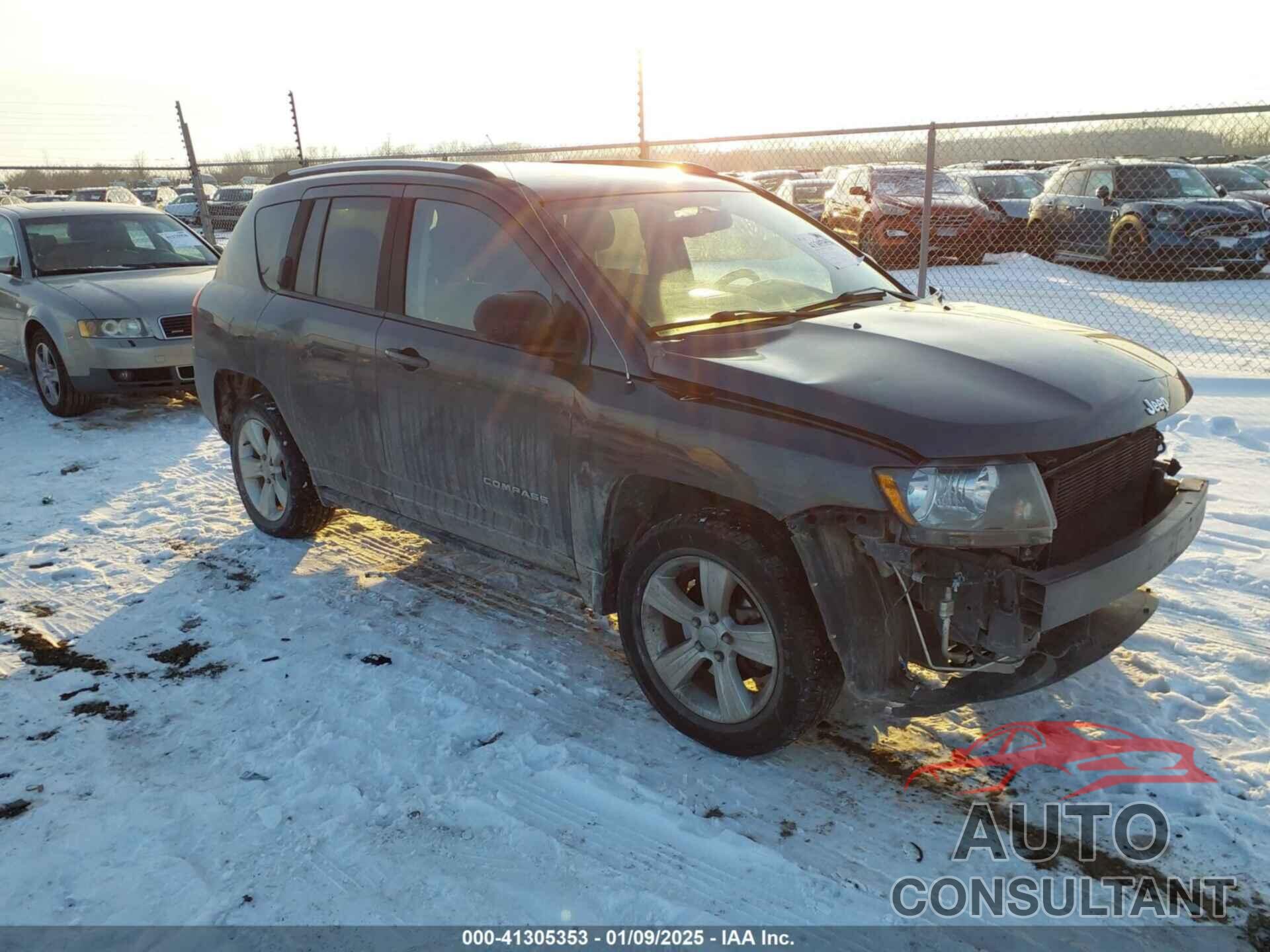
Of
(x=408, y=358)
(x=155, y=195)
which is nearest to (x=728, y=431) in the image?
(x=408, y=358)

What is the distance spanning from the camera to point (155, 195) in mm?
33719

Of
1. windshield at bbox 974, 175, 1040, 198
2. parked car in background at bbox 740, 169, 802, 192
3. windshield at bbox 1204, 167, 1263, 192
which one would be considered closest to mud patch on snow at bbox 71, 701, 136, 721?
windshield at bbox 1204, 167, 1263, 192

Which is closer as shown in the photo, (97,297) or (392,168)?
(392,168)

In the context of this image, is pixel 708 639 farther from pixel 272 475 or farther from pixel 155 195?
pixel 155 195

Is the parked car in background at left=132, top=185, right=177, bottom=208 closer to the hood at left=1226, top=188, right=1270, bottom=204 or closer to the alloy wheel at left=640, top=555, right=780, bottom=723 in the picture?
the hood at left=1226, top=188, right=1270, bottom=204

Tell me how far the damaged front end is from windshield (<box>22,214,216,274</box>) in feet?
27.4

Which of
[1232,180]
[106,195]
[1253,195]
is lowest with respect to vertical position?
[1253,195]

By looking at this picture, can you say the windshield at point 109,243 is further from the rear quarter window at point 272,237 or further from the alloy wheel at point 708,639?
the alloy wheel at point 708,639

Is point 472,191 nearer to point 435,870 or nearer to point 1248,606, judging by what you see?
point 435,870

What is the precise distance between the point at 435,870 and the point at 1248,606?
363 cm

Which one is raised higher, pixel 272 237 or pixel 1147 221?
Result: pixel 272 237

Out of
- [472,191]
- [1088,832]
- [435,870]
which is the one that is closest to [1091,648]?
[1088,832]

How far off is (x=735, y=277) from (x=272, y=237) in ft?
8.57

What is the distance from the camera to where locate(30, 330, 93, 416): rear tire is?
804 centimetres
